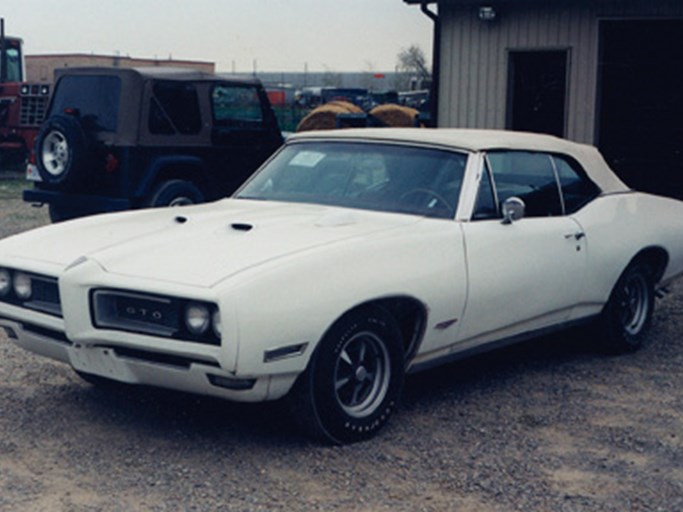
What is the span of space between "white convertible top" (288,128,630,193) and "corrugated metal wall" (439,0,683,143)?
549 centimetres

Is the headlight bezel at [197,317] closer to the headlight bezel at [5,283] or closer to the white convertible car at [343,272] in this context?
the white convertible car at [343,272]

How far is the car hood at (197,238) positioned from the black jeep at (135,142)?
4375 mm

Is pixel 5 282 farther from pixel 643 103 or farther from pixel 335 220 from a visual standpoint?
pixel 643 103

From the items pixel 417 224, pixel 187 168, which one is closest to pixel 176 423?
pixel 417 224

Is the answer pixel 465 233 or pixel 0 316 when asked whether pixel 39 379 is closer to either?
pixel 0 316

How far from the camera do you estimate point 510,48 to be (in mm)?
12789

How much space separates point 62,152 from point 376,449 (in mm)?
6209

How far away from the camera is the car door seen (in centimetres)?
561

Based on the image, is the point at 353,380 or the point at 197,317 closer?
the point at 197,317

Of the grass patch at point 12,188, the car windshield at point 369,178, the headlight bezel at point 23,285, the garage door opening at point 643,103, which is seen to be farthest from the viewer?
the grass patch at point 12,188

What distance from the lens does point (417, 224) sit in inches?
216

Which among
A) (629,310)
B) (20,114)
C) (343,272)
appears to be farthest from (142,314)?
(20,114)

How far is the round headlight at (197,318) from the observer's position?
14.8 ft

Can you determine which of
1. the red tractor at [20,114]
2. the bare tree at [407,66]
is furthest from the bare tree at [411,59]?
the red tractor at [20,114]
